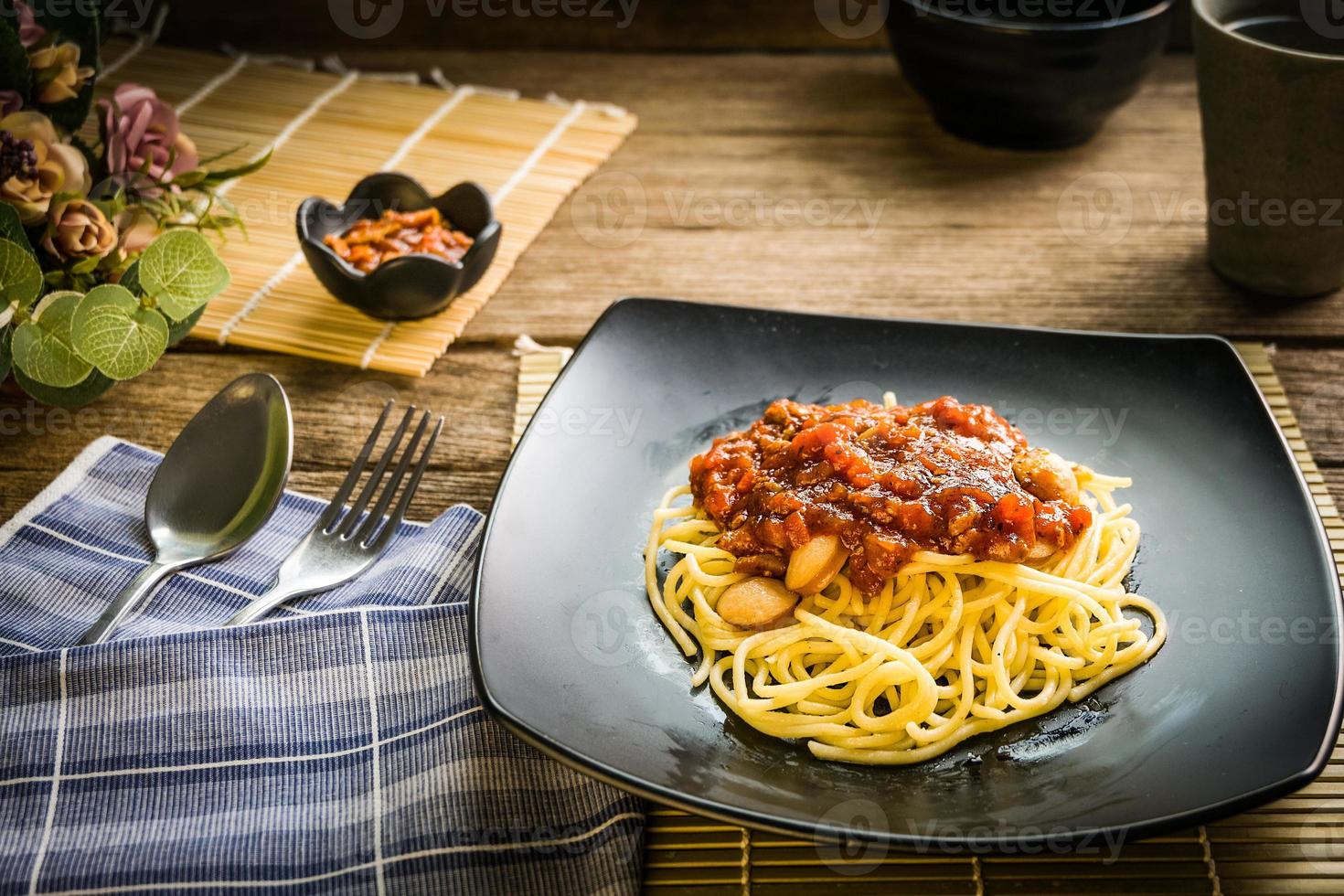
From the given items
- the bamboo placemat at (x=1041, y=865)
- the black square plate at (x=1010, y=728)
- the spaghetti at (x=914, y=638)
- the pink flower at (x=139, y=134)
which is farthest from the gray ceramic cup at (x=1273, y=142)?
the pink flower at (x=139, y=134)

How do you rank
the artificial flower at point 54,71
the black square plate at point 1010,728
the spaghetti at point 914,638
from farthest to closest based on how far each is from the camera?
the artificial flower at point 54,71
the spaghetti at point 914,638
the black square plate at point 1010,728

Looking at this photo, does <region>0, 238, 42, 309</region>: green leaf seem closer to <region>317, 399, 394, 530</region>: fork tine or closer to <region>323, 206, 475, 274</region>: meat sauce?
<region>317, 399, 394, 530</region>: fork tine

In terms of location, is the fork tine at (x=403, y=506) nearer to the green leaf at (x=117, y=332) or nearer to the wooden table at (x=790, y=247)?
the wooden table at (x=790, y=247)

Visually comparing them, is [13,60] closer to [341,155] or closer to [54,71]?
[54,71]

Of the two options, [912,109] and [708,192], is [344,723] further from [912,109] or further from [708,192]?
[912,109]

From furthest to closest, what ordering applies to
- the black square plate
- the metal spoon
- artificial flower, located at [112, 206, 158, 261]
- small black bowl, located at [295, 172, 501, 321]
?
small black bowl, located at [295, 172, 501, 321]
artificial flower, located at [112, 206, 158, 261]
the metal spoon
the black square plate

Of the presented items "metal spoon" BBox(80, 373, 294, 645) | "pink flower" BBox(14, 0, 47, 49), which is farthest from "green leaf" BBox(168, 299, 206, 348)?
"pink flower" BBox(14, 0, 47, 49)
